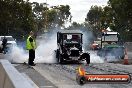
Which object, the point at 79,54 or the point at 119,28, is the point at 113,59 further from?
the point at 119,28

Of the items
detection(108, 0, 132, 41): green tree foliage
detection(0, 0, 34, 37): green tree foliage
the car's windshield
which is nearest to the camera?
the car's windshield

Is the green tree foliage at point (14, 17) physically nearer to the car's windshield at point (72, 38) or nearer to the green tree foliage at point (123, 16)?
the green tree foliage at point (123, 16)

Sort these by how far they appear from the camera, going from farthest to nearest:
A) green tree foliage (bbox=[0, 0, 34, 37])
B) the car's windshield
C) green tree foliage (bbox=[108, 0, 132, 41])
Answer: green tree foliage (bbox=[0, 0, 34, 37])
green tree foliage (bbox=[108, 0, 132, 41])
the car's windshield

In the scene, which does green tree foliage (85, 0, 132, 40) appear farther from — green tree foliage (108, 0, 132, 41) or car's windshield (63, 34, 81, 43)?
car's windshield (63, 34, 81, 43)

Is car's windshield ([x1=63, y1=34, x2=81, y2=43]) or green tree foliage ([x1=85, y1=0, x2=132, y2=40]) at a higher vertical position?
green tree foliage ([x1=85, y1=0, x2=132, y2=40])

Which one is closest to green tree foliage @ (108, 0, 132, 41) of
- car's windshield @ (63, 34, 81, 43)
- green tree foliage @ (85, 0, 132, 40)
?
green tree foliage @ (85, 0, 132, 40)

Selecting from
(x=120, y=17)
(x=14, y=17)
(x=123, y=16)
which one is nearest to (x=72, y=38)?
(x=123, y=16)

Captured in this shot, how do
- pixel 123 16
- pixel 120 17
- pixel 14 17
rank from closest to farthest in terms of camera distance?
pixel 123 16
pixel 120 17
pixel 14 17

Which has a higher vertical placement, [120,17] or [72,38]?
[120,17]

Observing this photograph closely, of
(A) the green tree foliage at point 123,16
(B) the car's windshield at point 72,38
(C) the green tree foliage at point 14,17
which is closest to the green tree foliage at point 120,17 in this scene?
(A) the green tree foliage at point 123,16

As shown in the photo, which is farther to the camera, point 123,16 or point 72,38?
point 123,16

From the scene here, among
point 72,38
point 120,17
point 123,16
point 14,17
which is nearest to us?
point 72,38

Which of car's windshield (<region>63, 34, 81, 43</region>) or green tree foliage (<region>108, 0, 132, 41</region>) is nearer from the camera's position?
car's windshield (<region>63, 34, 81, 43</region>)

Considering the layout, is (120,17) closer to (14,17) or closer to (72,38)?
(14,17)
